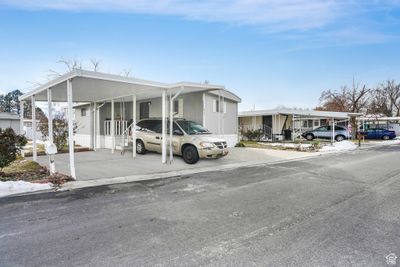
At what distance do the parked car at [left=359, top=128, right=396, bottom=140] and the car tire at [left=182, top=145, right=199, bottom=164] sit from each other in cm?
2619

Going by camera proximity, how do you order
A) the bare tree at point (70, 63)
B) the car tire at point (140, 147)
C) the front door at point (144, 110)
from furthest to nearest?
1. the bare tree at point (70, 63)
2. the front door at point (144, 110)
3. the car tire at point (140, 147)

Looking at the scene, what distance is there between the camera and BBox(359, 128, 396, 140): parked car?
29.7 m

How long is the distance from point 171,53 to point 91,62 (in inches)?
549

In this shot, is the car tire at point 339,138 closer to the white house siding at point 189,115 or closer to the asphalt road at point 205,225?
the white house siding at point 189,115

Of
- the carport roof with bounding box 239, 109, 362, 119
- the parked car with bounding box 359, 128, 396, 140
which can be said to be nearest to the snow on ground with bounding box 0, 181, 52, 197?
the carport roof with bounding box 239, 109, 362, 119

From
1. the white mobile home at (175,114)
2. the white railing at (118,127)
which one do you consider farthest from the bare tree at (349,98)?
the white railing at (118,127)

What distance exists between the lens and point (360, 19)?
1393cm

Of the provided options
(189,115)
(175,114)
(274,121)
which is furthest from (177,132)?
(274,121)

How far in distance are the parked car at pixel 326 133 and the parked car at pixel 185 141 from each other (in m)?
19.5

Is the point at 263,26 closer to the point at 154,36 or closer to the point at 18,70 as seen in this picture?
the point at 154,36

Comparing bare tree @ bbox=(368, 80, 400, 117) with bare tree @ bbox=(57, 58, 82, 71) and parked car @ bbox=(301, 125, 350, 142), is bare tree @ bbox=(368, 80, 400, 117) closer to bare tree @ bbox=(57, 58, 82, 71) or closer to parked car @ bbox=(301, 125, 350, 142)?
parked car @ bbox=(301, 125, 350, 142)

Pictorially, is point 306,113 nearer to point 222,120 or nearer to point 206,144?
point 222,120

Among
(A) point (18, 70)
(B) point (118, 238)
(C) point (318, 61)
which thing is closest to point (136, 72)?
(A) point (18, 70)

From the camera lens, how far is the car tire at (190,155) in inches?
414
